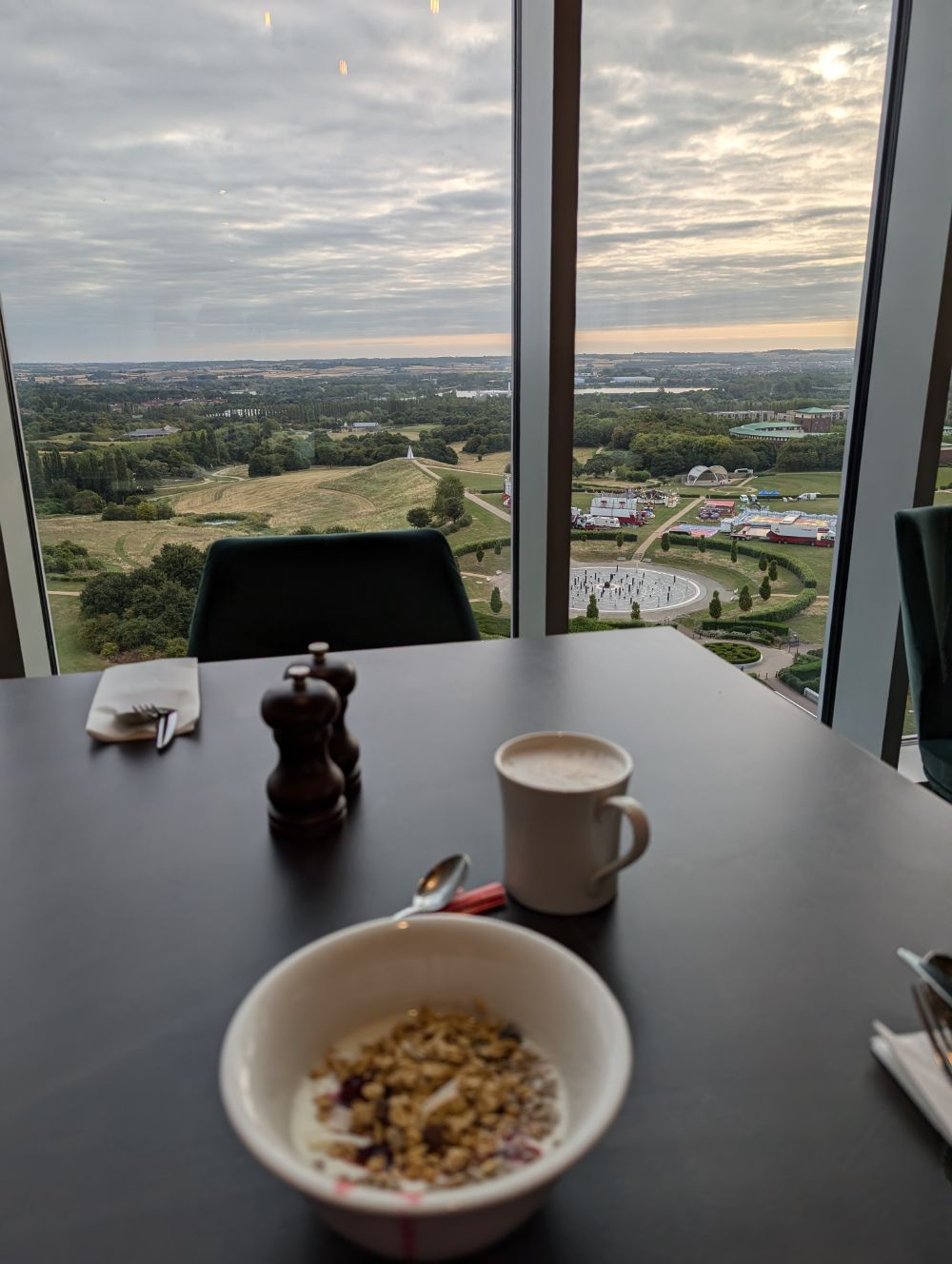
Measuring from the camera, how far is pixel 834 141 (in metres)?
2.33

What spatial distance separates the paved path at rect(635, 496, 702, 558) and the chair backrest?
922 mm

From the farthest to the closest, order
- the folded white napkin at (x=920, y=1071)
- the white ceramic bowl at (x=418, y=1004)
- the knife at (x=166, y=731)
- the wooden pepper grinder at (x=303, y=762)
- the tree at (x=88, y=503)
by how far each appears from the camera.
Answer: the tree at (x=88, y=503)
the knife at (x=166, y=731)
the wooden pepper grinder at (x=303, y=762)
the folded white napkin at (x=920, y=1071)
the white ceramic bowl at (x=418, y=1004)

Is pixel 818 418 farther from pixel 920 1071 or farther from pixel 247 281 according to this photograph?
pixel 920 1071

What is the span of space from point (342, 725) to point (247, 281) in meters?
1.75

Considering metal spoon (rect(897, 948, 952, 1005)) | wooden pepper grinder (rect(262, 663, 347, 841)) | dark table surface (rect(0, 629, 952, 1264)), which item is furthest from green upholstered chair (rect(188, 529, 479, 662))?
metal spoon (rect(897, 948, 952, 1005))

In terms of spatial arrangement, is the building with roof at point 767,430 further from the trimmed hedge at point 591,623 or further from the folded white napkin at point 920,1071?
the folded white napkin at point 920,1071

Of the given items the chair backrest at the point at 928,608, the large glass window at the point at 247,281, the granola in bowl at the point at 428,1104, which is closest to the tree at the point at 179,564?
the large glass window at the point at 247,281

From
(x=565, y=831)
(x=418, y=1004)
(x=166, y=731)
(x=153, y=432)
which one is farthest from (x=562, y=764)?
(x=153, y=432)

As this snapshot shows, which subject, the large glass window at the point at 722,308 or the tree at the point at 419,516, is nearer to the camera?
the large glass window at the point at 722,308

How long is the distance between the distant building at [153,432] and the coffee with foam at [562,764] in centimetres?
186

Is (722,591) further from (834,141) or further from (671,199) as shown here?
(834,141)

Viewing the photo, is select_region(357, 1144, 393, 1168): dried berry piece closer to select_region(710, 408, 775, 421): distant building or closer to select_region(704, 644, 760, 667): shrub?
select_region(704, 644, 760, 667): shrub

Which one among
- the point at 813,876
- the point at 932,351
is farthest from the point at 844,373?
the point at 813,876

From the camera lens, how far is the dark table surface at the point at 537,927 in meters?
0.43
